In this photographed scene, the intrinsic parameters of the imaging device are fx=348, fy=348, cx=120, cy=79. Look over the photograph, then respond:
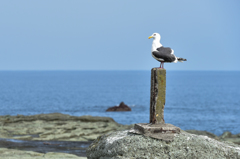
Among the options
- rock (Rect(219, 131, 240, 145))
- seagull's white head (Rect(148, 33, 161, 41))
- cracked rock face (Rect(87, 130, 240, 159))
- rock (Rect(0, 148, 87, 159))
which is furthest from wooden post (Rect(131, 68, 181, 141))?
rock (Rect(219, 131, 240, 145))

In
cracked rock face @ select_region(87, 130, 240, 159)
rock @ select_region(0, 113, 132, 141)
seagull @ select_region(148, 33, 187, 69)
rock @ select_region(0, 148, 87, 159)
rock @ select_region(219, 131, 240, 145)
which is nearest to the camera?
cracked rock face @ select_region(87, 130, 240, 159)

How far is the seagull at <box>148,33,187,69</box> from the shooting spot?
11273 millimetres

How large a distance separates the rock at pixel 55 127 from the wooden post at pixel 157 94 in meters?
15.2

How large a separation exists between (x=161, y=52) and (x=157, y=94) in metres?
1.38

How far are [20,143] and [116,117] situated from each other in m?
44.3

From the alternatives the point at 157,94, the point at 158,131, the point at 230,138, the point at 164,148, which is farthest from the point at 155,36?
the point at 230,138

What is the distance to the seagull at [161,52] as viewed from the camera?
37.0 feet

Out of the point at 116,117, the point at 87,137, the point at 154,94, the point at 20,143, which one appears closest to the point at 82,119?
the point at 87,137

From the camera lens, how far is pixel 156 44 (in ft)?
38.1

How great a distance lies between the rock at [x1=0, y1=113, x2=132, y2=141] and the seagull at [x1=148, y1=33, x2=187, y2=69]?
15745 mm

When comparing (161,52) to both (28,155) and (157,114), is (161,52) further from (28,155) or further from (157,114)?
(28,155)

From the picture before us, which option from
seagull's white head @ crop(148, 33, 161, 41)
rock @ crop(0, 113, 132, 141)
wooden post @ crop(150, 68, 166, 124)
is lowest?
rock @ crop(0, 113, 132, 141)

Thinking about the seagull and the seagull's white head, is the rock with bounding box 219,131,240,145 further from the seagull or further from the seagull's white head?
the seagull's white head

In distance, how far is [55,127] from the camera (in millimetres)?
30609
